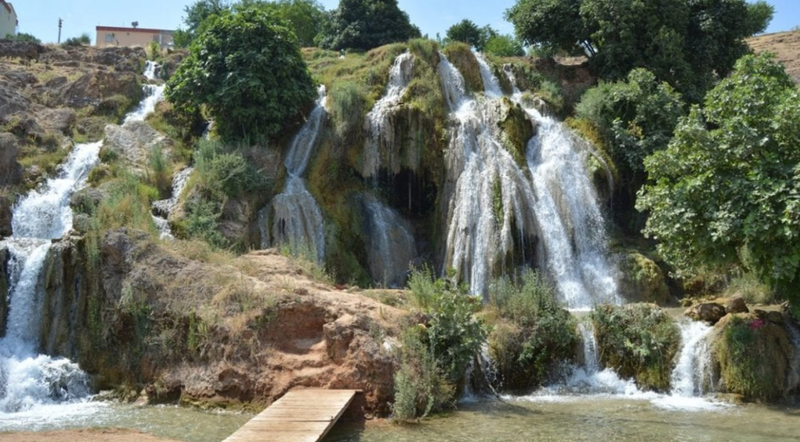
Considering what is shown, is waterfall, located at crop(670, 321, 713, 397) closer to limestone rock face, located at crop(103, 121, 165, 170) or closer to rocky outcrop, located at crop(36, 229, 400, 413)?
rocky outcrop, located at crop(36, 229, 400, 413)

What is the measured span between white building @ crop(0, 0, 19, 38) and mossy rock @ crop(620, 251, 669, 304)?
39497 millimetres

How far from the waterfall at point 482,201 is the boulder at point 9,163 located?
36.6 feet

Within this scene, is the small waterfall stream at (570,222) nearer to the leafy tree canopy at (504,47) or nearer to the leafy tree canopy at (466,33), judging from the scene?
the leafy tree canopy at (466,33)

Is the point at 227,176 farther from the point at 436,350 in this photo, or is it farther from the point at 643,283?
the point at 643,283

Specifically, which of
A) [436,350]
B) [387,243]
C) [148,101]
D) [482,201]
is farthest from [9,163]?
[436,350]

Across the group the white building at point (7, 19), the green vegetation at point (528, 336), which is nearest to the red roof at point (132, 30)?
the white building at point (7, 19)

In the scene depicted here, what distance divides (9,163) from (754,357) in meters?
18.0

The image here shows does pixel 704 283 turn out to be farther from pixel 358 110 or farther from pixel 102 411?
pixel 102 411

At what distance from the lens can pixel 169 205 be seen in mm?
19016

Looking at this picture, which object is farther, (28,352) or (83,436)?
(28,352)

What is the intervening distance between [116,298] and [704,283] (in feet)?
46.0

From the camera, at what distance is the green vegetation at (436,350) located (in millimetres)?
11914

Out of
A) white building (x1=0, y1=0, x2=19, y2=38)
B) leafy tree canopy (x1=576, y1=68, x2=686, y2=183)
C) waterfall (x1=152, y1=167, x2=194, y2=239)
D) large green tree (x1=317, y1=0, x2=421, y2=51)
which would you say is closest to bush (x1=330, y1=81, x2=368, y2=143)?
waterfall (x1=152, y1=167, x2=194, y2=239)

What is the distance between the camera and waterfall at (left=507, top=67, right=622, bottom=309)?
20000 mm
